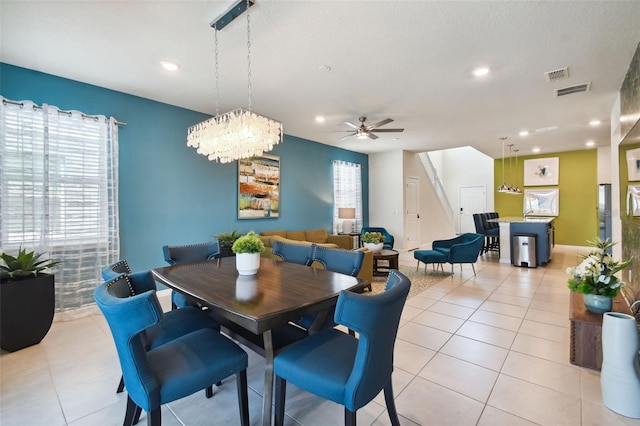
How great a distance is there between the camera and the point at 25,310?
8.59 feet

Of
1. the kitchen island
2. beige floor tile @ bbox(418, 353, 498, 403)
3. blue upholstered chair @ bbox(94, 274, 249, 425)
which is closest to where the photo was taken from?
blue upholstered chair @ bbox(94, 274, 249, 425)

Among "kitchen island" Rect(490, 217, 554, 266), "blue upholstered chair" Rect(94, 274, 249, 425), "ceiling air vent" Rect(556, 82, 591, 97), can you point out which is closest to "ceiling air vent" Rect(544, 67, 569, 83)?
"ceiling air vent" Rect(556, 82, 591, 97)

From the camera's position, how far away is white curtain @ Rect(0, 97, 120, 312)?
297 cm

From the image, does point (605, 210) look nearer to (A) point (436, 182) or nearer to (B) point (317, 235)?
(A) point (436, 182)

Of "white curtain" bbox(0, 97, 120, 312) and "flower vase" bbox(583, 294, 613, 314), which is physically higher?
"white curtain" bbox(0, 97, 120, 312)

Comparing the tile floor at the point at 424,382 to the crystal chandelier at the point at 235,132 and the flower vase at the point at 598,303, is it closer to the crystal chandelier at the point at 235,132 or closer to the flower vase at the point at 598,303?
the flower vase at the point at 598,303

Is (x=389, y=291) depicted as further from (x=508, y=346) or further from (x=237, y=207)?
(x=237, y=207)

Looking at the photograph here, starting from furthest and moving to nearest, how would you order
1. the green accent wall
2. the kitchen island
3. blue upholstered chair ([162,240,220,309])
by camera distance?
the green accent wall → the kitchen island → blue upholstered chair ([162,240,220,309])

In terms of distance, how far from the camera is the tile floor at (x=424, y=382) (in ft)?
5.83

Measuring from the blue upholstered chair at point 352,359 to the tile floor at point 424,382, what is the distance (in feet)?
1.63

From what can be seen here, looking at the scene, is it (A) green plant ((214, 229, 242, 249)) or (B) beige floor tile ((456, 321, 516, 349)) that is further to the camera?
(A) green plant ((214, 229, 242, 249))

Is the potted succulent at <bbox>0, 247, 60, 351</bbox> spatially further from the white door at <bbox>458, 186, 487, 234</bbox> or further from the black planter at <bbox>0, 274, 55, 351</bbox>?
the white door at <bbox>458, 186, 487, 234</bbox>

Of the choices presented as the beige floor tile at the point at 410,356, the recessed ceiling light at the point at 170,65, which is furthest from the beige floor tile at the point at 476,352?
the recessed ceiling light at the point at 170,65

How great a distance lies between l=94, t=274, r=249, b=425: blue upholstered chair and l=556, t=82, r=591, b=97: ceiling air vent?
4.74 meters
